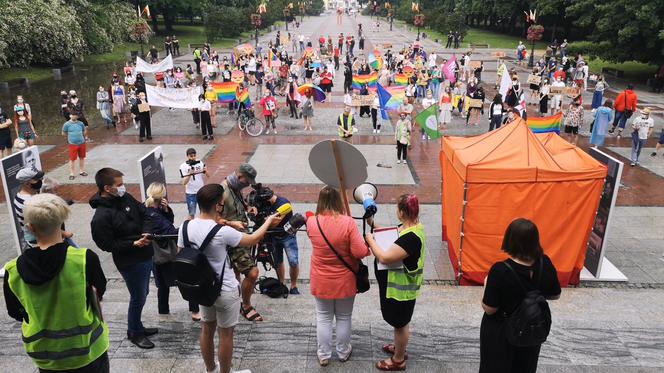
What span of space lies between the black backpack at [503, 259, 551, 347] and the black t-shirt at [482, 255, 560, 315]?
0.09 ft

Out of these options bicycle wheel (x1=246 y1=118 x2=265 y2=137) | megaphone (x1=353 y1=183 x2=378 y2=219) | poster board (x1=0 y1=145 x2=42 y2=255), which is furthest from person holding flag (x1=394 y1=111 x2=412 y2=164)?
megaphone (x1=353 y1=183 x2=378 y2=219)

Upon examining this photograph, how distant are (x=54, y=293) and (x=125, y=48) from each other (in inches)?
1921

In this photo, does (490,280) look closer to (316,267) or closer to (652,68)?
(316,267)

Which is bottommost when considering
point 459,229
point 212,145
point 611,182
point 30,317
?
point 212,145

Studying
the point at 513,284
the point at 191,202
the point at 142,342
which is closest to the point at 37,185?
the point at 142,342

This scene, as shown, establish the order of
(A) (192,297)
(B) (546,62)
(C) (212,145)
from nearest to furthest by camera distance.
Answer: (A) (192,297)
(C) (212,145)
(B) (546,62)

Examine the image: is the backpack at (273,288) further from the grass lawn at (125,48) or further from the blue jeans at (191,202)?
the grass lawn at (125,48)

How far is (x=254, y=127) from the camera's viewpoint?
16.5 metres

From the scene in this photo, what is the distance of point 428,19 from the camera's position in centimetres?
7262

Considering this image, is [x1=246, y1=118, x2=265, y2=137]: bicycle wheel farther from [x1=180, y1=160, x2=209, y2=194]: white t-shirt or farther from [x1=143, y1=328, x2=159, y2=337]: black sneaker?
[x1=143, y1=328, x2=159, y2=337]: black sneaker

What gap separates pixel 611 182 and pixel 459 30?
163ft

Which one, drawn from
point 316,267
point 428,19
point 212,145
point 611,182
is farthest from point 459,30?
point 316,267

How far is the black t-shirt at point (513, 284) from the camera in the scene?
3318 mm

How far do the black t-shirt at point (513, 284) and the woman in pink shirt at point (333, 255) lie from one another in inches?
44.3
